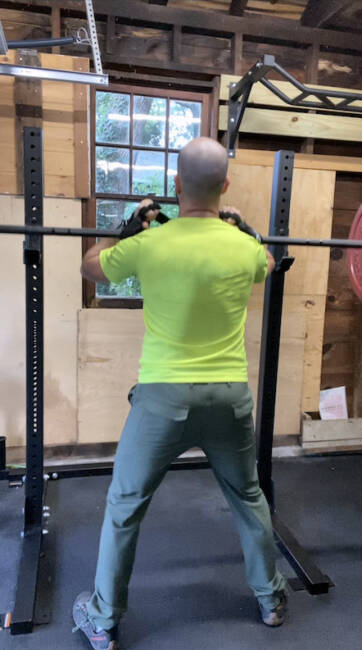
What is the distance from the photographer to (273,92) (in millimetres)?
2600

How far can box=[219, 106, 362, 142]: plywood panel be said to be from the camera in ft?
9.45

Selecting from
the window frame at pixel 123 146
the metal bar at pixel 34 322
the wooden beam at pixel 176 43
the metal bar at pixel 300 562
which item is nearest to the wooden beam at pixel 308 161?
the window frame at pixel 123 146

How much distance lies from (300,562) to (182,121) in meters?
2.42

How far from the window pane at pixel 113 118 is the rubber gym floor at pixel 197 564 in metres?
1.98

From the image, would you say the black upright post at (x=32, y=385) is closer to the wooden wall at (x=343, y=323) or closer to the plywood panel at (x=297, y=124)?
the plywood panel at (x=297, y=124)

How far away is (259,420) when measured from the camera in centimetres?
223

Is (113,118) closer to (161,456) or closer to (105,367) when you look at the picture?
(105,367)

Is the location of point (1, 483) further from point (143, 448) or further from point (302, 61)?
point (302, 61)

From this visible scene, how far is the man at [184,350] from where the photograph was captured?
4.41ft

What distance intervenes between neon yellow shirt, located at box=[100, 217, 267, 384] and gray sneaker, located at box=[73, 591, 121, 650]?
2.74ft

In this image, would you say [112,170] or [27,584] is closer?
[27,584]

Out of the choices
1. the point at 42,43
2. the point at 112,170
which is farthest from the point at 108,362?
the point at 42,43

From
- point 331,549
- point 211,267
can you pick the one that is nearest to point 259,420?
point 331,549

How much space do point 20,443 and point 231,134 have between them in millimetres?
2171
